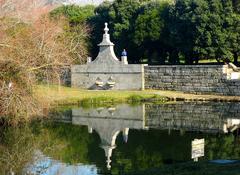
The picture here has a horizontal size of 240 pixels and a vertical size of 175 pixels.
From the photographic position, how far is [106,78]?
4003 centimetres

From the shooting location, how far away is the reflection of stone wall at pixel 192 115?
2516 centimetres

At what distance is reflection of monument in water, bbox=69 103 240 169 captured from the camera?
24.2 metres

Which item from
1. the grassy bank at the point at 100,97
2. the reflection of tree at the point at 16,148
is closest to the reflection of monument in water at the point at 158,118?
the grassy bank at the point at 100,97

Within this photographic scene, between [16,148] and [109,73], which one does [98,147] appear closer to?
[16,148]

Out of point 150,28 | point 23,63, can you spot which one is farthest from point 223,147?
point 150,28

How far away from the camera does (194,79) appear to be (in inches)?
1479

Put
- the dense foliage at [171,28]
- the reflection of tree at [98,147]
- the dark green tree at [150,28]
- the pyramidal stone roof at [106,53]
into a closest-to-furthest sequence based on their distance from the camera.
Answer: the reflection of tree at [98,147] → the pyramidal stone roof at [106,53] → the dense foliage at [171,28] → the dark green tree at [150,28]

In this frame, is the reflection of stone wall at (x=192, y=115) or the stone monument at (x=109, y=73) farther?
the stone monument at (x=109, y=73)

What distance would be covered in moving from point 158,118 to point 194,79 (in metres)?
10.4

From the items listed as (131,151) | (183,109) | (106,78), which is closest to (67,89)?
(106,78)

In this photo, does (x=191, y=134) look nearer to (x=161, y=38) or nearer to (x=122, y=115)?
(x=122, y=115)

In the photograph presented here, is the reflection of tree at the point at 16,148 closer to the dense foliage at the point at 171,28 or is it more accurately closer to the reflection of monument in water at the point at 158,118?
the reflection of monument in water at the point at 158,118

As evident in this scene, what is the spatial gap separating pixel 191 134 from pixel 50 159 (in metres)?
6.96

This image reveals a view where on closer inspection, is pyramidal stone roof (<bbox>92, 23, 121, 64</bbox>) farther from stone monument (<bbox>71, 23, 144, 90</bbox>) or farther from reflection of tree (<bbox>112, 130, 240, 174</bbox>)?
reflection of tree (<bbox>112, 130, 240, 174</bbox>)
